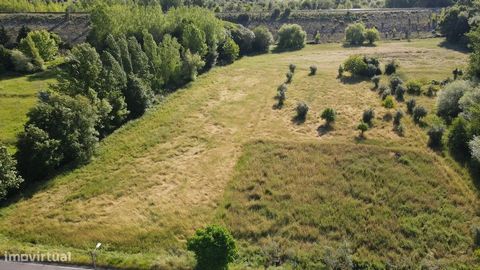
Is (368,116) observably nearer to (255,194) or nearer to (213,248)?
(255,194)

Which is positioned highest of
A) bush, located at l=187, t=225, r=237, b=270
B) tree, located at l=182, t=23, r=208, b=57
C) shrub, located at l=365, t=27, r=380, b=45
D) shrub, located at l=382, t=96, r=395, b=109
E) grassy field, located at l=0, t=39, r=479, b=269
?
tree, located at l=182, t=23, r=208, b=57

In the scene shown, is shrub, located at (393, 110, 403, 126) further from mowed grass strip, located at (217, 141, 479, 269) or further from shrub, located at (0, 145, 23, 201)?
shrub, located at (0, 145, 23, 201)

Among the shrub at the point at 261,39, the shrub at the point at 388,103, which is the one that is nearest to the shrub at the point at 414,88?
the shrub at the point at 388,103

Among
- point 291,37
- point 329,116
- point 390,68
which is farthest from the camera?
point 291,37

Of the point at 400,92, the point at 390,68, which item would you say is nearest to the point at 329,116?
the point at 400,92

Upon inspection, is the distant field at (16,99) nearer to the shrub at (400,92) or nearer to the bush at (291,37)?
the shrub at (400,92)

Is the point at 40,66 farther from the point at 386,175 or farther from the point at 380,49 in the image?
the point at 380,49

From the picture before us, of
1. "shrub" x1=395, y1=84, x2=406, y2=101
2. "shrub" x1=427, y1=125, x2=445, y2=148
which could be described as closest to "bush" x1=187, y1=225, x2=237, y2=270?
"shrub" x1=427, y1=125, x2=445, y2=148
